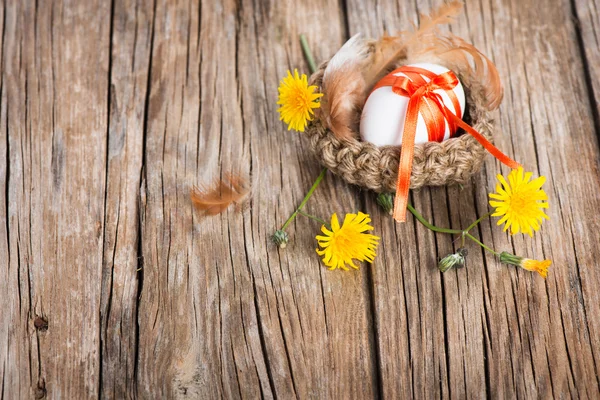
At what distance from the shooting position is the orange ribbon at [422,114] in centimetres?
135

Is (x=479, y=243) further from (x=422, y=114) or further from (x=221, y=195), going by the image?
(x=221, y=195)

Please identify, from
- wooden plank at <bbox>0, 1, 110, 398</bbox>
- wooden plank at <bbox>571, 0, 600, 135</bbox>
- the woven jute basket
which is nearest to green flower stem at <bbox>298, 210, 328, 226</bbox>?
the woven jute basket

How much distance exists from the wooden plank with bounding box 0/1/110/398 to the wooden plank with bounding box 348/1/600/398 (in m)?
0.77

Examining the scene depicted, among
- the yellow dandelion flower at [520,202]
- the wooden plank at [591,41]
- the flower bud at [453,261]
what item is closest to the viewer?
the yellow dandelion flower at [520,202]

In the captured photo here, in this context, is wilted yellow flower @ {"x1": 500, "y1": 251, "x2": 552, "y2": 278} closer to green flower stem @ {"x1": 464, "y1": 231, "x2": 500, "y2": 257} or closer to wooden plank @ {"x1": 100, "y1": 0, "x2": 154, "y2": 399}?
green flower stem @ {"x1": 464, "y1": 231, "x2": 500, "y2": 257}

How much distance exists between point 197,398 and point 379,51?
100 centimetres

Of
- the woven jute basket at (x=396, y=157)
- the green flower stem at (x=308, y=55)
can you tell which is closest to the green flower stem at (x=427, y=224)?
the woven jute basket at (x=396, y=157)

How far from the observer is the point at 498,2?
1969 millimetres

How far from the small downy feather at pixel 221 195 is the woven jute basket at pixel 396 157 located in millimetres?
273

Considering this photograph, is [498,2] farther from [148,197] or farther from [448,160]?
[148,197]

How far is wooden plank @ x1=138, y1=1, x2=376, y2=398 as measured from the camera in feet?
4.68

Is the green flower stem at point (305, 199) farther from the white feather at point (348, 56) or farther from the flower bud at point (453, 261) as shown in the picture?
the flower bud at point (453, 261)

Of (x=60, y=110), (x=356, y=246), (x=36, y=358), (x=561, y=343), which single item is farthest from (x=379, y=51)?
(x=36, y=358)

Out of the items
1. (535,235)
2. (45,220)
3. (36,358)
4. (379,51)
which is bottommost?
(36,358)
